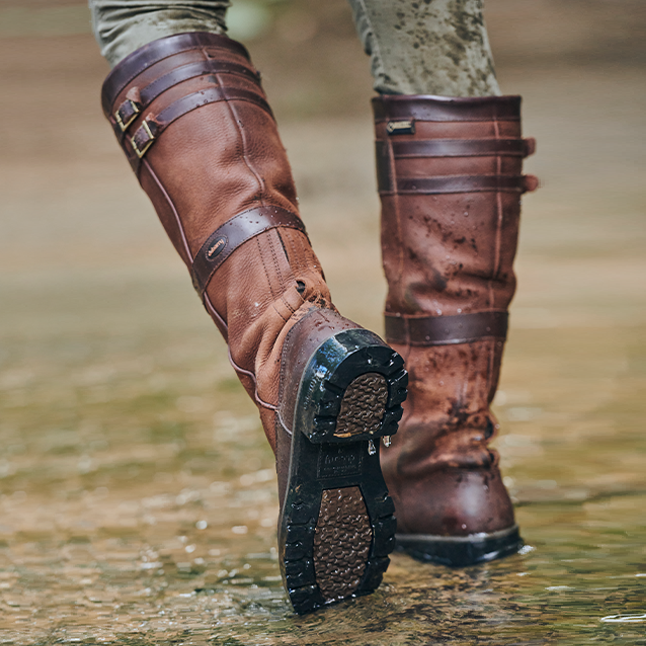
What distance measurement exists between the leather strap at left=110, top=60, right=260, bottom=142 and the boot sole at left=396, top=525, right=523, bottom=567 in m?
0.59

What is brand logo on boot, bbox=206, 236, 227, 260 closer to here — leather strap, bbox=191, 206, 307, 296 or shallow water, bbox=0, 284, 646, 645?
leather strap, bbox=191, 206, 307, 296

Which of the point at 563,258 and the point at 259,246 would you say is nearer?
the point at 259,246

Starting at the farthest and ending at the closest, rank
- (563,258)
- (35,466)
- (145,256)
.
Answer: (145,256) → (563,258) → (35,466)

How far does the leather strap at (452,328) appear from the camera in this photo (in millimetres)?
1094

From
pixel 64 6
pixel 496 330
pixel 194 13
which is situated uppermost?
pixel 64 6

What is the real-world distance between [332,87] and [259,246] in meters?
5.80

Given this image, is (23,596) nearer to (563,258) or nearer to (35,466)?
(35,466)

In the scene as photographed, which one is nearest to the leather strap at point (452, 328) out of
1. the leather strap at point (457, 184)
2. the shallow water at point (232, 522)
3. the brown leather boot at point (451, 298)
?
the brown leather boot at point (451, 298)

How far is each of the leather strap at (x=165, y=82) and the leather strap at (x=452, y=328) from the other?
361mm

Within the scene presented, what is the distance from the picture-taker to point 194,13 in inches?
39.9

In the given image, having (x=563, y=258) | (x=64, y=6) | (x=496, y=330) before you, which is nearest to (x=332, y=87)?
(x=64, y=6)

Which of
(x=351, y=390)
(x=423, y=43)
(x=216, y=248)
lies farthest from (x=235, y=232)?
(x=423, y=43)

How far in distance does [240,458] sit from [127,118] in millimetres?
721

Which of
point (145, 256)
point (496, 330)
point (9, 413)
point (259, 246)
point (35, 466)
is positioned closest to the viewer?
point (259, 246)
